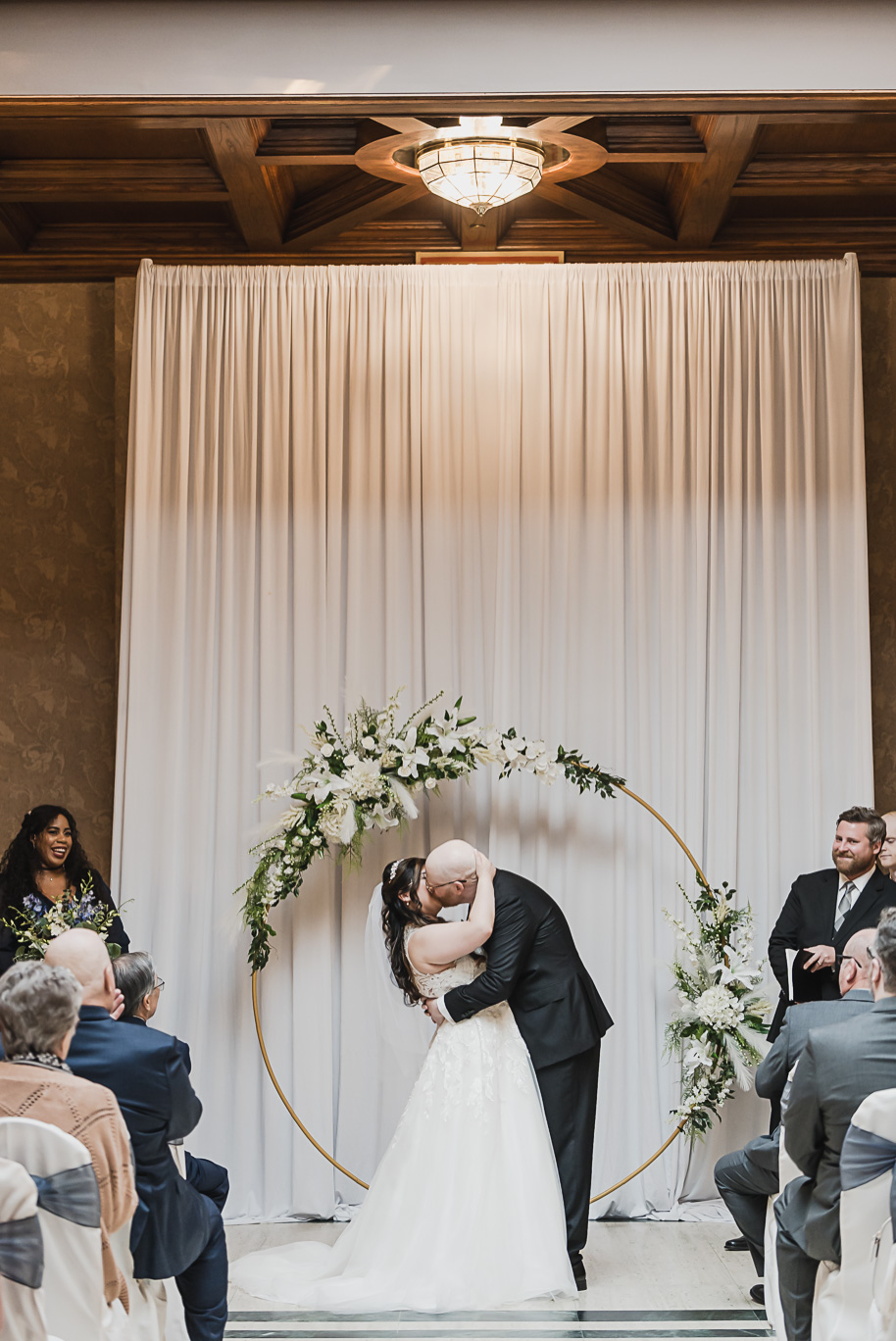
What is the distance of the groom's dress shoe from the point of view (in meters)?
4.96

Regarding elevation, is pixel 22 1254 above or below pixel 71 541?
below

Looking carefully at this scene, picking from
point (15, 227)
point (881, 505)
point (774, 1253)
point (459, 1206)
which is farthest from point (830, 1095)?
point (15, 227)

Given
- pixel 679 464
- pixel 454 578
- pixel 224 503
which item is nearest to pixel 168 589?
pixel 224 503

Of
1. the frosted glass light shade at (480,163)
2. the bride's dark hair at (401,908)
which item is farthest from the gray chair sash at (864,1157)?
the frosted glass light shade at (480,163)

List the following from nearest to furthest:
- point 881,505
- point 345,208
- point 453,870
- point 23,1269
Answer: point 23,1269 < point 453,870 < point 345,208 < point 881,505

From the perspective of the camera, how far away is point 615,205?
257 inches

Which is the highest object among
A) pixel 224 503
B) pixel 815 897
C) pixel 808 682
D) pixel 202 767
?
pixel 224 503

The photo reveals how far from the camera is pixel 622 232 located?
682cm

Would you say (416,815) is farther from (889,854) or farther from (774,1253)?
(774,1253)

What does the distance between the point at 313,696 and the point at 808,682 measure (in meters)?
2.28

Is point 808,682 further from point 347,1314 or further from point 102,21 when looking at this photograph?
point 102,21

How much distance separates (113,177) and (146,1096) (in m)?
4.54

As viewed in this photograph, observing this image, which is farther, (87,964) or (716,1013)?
(716,1013)

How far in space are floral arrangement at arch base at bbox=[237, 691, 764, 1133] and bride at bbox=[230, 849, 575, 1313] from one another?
36.3 inches
